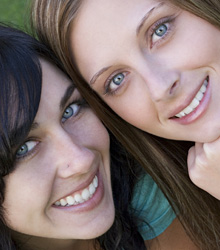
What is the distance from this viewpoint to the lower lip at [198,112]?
289 cm

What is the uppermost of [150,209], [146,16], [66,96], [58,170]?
[146,16]

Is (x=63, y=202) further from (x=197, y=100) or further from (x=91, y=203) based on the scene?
(x=197, y=100)

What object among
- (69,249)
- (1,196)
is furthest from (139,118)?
(69,249)

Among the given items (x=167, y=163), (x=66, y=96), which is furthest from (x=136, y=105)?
(x=167, y=163)

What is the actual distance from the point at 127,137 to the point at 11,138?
979 mm

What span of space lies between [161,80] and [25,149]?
831mm

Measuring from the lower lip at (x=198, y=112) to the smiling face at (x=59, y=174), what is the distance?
0.51 metres

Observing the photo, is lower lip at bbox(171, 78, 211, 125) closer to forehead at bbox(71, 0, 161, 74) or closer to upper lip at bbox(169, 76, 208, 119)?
upper lip at bbox(169, 76, 208, 119)

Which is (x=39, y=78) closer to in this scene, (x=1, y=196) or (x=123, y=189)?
(x=1, y=196)

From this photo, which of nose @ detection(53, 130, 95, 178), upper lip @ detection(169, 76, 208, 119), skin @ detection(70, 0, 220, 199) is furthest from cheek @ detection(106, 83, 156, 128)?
nose @ detection(53, 130, 95, 178)

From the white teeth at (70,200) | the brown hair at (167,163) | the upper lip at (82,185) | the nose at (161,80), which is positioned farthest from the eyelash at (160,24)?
the white teeth at (70,200)

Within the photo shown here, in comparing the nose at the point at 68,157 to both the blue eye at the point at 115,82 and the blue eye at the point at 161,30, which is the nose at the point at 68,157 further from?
the blue eye at the point at 161,30

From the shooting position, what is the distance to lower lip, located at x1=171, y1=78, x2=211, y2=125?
289 centimetres

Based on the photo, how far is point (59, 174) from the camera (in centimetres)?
290
